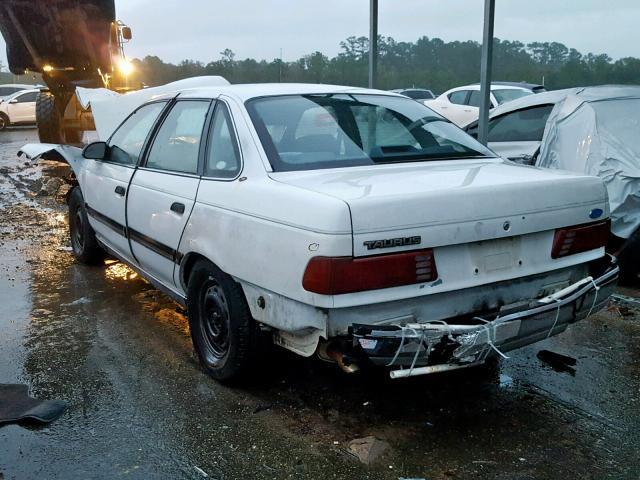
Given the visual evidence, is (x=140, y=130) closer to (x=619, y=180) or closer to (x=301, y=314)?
(x=301, y=314)

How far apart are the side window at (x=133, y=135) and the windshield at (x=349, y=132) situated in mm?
1253

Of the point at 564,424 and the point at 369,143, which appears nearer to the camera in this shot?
the point at 564,424

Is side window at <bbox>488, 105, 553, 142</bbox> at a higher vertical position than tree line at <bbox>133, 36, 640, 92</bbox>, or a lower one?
lower

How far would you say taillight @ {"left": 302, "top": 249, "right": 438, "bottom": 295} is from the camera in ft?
9.01

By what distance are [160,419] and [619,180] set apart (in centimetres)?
401

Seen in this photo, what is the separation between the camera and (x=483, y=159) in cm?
396

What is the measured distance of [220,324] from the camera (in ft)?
12.1

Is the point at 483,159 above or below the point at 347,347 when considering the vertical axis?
above

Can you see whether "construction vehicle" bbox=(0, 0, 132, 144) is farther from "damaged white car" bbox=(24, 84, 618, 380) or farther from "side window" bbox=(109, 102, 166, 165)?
"damaged white car" bbox=(24, 84, 618, 380)

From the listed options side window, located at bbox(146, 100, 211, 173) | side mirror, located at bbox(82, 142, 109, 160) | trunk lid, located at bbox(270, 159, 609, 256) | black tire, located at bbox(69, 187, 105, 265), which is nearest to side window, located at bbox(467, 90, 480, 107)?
black tire, located at bbox(69, 187, 105, 265)

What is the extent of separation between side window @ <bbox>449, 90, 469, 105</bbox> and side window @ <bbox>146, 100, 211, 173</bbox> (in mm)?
10348

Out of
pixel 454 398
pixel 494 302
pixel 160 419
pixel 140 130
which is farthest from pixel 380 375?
pixel 140 130

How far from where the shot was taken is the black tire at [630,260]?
17.0 ft

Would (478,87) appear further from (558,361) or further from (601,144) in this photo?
(558,361)
